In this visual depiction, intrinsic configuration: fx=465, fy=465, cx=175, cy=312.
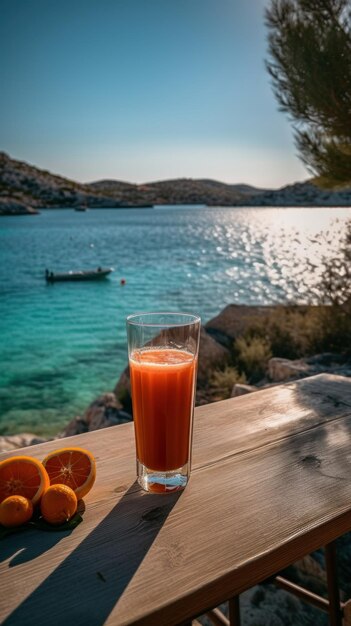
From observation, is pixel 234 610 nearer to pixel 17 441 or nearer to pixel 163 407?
pixel 163 407

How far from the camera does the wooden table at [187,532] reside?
0.81m

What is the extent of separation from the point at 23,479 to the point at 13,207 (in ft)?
367

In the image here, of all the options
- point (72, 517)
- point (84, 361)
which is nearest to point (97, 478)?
point (72, 517)

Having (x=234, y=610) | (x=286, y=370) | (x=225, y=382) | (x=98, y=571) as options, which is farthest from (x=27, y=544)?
(x=225, y=382)

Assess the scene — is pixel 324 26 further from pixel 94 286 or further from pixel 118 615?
pixel 94 286

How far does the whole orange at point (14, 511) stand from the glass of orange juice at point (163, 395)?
306 mm

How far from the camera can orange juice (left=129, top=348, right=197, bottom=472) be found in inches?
46.8

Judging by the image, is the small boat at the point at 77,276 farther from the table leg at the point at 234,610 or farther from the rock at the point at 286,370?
the table leg at the point at 234,610

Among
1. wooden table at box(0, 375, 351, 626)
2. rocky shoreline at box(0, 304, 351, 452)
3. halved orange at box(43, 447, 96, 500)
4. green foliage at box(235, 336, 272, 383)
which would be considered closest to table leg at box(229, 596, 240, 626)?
wooden table at box(0, 375, 351, 626)

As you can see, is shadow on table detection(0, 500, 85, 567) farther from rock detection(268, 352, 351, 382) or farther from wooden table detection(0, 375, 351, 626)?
rock detection(268, 352, 351, 382)

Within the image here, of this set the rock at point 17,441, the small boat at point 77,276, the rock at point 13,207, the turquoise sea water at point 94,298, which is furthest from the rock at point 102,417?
the rock at point 13,207

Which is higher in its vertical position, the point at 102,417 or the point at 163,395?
the point at 163,395

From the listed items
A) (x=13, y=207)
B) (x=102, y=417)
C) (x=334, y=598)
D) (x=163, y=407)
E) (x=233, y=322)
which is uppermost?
(x=13, y=207)

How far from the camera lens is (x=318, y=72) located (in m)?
6.91
